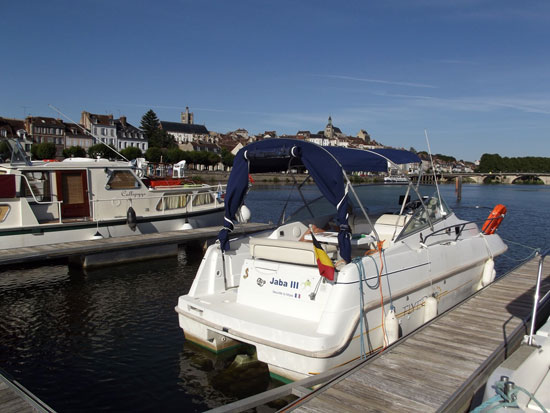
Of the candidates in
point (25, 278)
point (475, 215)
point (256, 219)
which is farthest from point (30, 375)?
point (475, 215)

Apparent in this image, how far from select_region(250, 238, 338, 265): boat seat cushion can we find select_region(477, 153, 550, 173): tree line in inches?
6113

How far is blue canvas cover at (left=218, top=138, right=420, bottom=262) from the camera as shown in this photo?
20.2 feet

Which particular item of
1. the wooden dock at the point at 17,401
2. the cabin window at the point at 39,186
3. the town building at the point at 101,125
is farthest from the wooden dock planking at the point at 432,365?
the town building at the point at 101,125

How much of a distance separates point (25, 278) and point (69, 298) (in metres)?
2.49

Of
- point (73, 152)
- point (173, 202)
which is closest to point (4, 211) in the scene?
point (173, 202)

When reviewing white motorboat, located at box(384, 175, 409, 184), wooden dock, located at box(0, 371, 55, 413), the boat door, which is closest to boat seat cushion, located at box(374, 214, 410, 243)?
white motorboat, located at box(384, 175, 409, 184)

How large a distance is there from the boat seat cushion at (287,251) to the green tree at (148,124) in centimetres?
11241

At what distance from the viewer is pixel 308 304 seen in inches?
236

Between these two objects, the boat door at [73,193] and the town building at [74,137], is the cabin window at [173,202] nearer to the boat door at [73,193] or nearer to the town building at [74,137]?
the boat door at [73,193]

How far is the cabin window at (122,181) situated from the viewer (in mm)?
→ 15359

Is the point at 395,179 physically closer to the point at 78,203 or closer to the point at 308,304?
the point at 308,304

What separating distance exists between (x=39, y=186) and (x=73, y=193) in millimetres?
1033

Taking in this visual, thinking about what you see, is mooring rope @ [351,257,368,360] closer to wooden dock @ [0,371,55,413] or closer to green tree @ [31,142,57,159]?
wooden dock @ [0,371,55,413]

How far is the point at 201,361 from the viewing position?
283 inches
